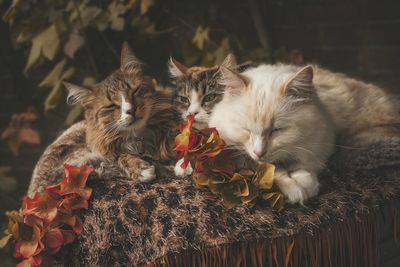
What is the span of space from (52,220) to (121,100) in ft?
→ 1.25

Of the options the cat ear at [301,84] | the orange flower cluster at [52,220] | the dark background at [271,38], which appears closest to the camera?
the cat ear at [301,84]

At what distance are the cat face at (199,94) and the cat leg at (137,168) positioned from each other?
191 mm

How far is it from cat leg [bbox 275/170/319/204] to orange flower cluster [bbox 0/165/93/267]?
1.68ft

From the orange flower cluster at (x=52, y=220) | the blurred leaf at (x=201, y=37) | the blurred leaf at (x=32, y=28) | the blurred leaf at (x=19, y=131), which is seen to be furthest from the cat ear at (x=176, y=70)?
the blurred leaf at (x=19, y=131)

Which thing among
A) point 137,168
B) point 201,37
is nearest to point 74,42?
point 201,37

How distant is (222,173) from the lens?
→ 1293mm

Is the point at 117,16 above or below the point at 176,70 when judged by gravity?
above

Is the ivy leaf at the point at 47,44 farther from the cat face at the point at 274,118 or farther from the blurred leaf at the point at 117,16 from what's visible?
the cat face at the point at 274,118

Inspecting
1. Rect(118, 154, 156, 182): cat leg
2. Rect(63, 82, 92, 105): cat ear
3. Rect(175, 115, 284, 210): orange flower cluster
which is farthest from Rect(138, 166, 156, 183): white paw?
Rect(63, 82, 92, 105): cat ear

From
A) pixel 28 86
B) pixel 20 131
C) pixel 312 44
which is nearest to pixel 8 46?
pixel 28 86

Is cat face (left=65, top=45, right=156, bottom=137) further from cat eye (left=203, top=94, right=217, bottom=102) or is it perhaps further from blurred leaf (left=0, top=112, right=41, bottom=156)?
blurred leaf (left=0, top=112, right=41, bottom=156)

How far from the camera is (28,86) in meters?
2.94

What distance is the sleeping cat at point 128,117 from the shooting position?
1.46m

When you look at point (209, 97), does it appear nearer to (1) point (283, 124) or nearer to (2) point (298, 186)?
(1) point (283, 124)
